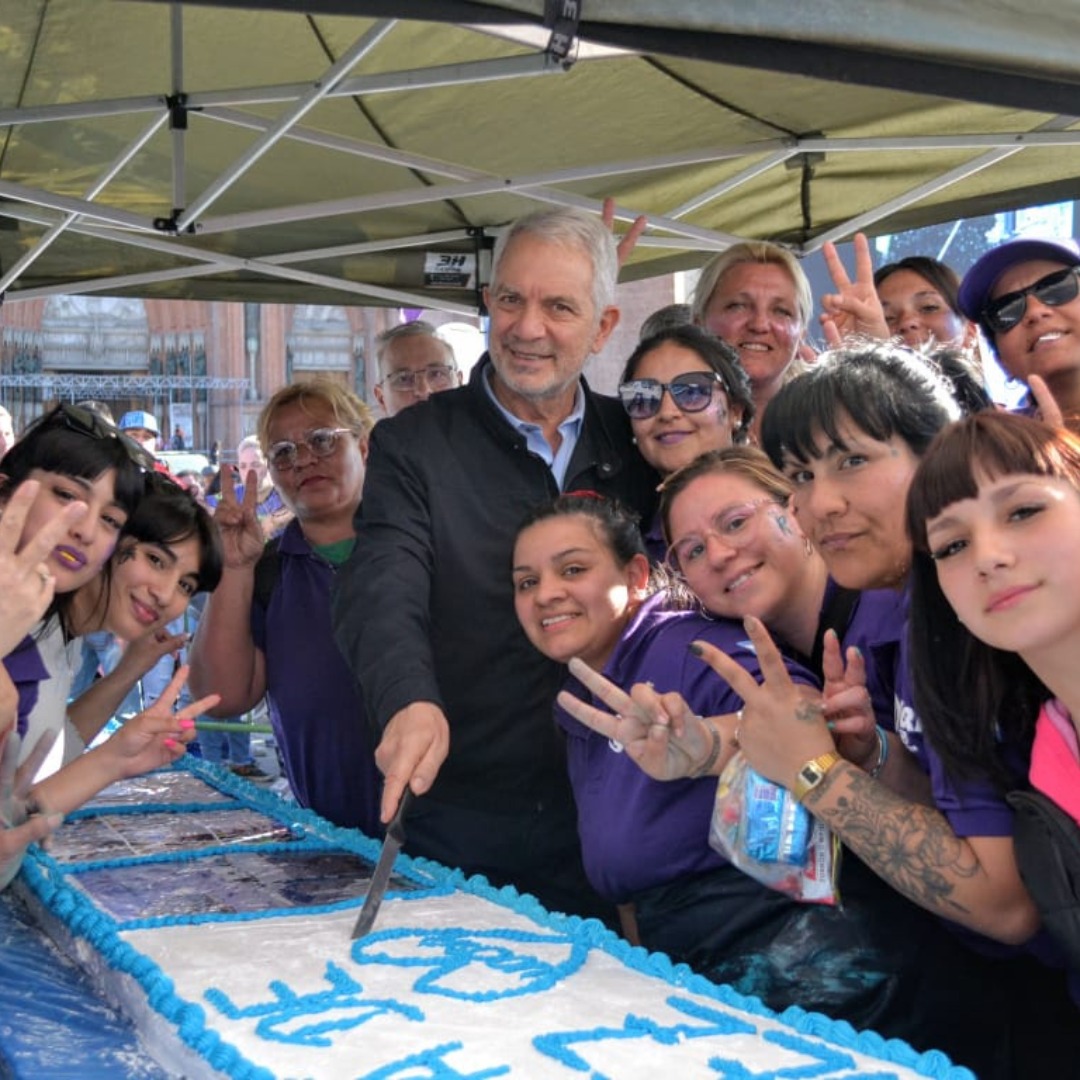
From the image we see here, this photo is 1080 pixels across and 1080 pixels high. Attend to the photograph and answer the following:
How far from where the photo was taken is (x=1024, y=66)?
5.50 ft

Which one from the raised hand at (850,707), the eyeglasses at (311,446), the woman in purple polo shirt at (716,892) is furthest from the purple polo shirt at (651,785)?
the eyeglasses at (311,446)

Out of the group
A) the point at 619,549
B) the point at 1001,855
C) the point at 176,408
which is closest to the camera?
the point at 1001,855

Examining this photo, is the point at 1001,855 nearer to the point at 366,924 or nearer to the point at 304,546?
the point at 366,924

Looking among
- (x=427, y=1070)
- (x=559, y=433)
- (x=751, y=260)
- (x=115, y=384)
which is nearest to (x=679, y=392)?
(x=559, y=433)

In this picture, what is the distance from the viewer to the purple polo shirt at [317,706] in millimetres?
2736

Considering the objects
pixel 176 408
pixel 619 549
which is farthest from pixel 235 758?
pixel 176 408

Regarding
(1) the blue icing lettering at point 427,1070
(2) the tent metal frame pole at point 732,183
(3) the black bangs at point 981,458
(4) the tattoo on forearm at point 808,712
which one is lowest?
(1) the blue icing lettering at point 427,1070

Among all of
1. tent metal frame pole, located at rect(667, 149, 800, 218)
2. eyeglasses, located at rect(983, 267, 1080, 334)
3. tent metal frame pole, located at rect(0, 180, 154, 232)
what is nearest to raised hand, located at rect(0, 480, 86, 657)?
eyeglasses, located at rect(983, 267, 1080, 334)

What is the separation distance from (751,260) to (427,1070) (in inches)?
83.1

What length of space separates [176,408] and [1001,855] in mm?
31470

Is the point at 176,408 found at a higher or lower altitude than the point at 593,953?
higher

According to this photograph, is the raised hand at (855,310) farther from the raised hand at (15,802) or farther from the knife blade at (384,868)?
the raised hand at (15,802)

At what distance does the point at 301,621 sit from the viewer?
9.19 ft

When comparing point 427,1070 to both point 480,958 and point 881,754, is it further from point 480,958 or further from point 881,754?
point 881,754
